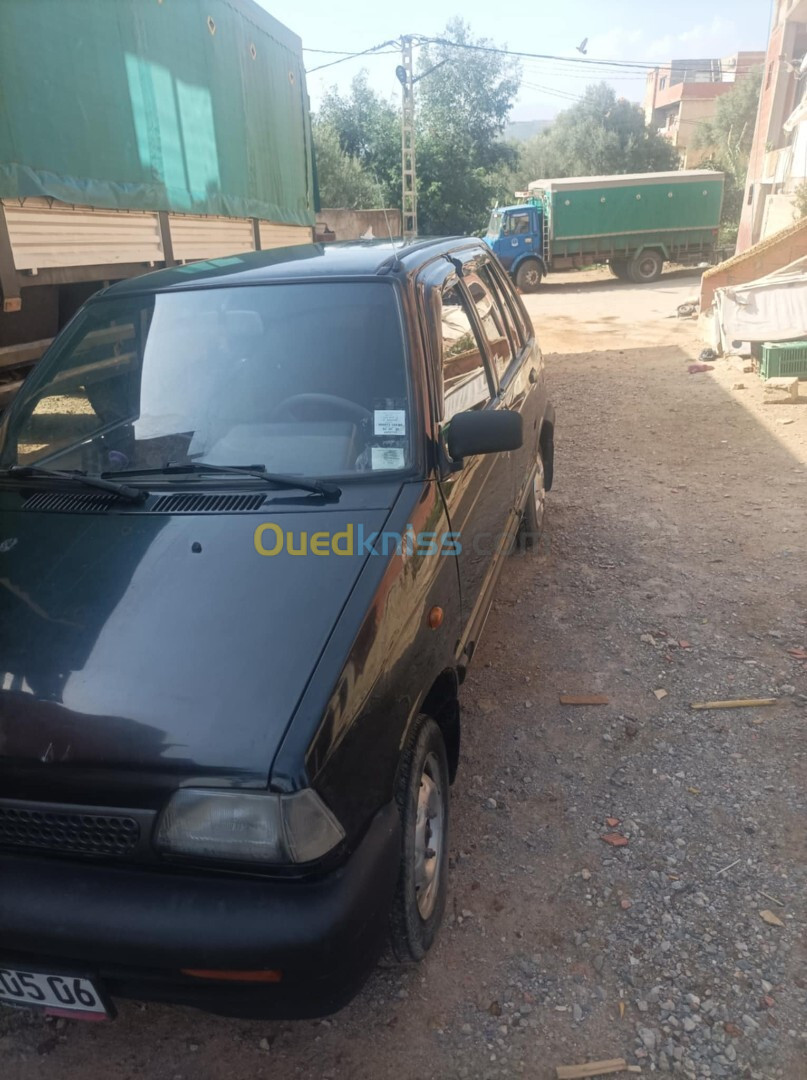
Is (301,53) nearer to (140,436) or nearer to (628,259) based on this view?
(140,436)

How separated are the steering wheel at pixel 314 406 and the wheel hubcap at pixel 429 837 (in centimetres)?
115

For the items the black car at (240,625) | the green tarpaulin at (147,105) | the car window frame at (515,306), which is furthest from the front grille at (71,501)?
the green tarpaulin at (147,105)

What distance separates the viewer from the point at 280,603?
200cm

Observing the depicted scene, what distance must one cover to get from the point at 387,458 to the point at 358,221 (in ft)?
86.2

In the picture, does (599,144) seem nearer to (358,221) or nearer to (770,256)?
(358,221)

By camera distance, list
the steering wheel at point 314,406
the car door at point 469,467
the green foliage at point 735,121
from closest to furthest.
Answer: the steering wheel at point 314,406
the car door at point 469,467
the green foliage at point 735,121

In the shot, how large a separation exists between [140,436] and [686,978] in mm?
2415

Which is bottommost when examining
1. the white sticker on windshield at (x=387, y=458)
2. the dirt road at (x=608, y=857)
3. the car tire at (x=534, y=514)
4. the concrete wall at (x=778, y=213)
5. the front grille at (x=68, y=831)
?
the dirt road at (x=608, y=857)

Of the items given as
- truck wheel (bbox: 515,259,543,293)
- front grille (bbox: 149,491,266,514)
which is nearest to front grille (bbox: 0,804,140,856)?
front grille (bbox: 149,491,266,514)

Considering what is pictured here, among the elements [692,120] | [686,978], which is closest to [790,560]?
[686,978]

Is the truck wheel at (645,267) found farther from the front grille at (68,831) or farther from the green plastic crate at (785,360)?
the front grille at (68,831)

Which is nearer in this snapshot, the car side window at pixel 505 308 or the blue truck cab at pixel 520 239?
the car side window at pixel 505 308

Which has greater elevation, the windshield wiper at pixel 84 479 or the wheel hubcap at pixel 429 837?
the windshield wiper at pixel 84 479

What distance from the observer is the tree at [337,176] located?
Result: 29.9 meters
